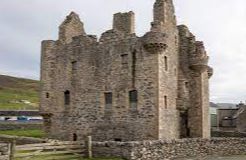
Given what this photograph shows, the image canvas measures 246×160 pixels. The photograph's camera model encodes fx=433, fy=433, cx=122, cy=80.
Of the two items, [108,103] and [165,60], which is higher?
[165,60]

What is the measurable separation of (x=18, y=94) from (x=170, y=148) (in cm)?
7727

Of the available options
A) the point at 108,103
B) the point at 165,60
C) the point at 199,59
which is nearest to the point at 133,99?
the point at 108,103

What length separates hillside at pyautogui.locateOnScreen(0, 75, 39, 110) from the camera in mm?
84938

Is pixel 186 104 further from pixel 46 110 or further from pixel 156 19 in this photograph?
pixel 46 110

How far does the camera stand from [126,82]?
109 feet

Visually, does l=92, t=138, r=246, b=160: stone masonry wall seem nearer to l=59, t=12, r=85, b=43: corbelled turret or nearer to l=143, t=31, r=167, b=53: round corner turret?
l=143, t=31, r=167, b=53: round corner turret

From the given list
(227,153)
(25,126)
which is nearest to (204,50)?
(227,153)

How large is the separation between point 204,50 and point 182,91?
→ 4.34 metres

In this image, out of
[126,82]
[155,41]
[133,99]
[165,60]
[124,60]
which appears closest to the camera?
[155,41]

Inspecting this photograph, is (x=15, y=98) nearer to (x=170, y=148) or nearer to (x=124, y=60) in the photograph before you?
(x=124, y=60)

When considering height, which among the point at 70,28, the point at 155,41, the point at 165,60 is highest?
the point at 70,28

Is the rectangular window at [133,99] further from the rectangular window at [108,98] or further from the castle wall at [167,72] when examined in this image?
the castle wall at [167,72]

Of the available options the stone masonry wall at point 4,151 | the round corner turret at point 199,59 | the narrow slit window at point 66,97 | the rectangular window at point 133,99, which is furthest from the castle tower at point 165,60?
the stone masonry wall at point 4,151

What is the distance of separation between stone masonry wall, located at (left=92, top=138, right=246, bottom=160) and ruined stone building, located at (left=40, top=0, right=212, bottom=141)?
2.18 metres
